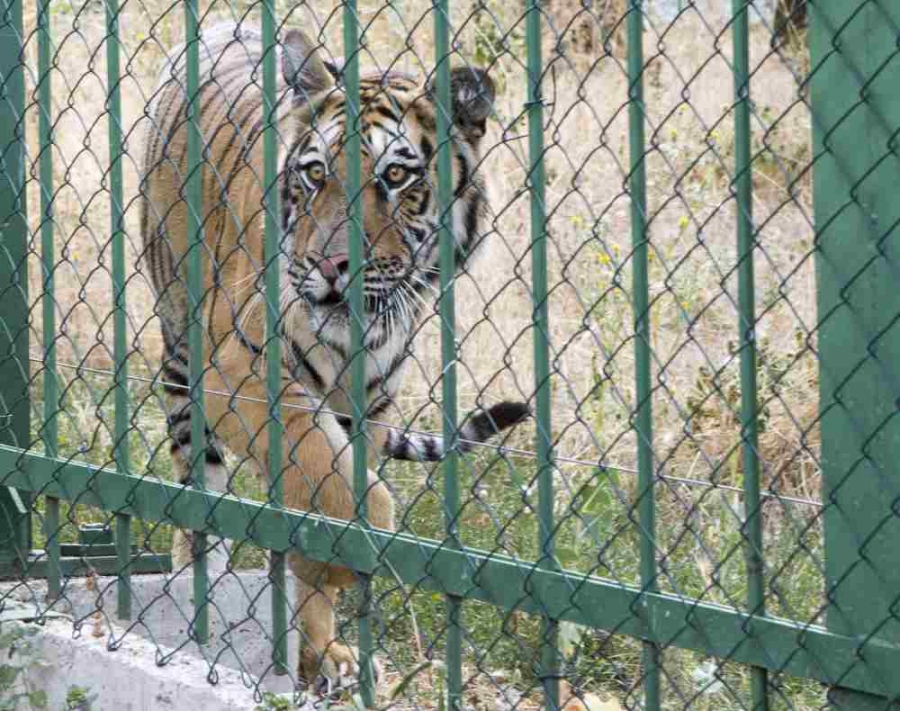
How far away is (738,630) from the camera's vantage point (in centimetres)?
246

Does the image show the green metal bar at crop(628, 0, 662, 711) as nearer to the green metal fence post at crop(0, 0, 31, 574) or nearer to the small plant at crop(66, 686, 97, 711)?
the small plant at crop(66, 686, 97, 711)

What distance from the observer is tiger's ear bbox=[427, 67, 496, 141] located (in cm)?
330

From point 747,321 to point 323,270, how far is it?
1.65m

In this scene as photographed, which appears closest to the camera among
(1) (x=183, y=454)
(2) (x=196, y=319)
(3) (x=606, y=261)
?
(2) (x=196, y=319)

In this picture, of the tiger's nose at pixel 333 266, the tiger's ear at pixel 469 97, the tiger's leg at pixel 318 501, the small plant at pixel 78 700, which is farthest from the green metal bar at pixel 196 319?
the tiger's ear at pixel 469 97

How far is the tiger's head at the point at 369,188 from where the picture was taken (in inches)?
151

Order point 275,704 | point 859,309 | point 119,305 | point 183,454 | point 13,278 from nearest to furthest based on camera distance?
1. point 859,309
2. point 275,704
3. point 119,305
4. point 13,278
5. point 183,454

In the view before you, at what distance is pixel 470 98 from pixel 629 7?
99 cm

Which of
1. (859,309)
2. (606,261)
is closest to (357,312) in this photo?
(859,309)

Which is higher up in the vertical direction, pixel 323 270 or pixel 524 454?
pixel 323 270

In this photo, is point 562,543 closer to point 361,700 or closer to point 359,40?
point 361,700

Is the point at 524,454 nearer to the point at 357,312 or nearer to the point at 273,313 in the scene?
the point at 357,312

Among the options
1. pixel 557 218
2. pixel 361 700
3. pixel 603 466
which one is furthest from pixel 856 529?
pixel 557 218

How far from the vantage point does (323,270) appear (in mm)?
3801
